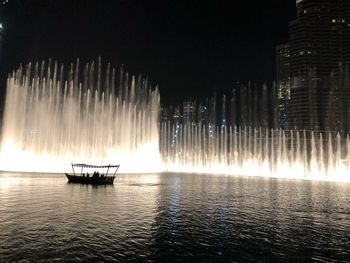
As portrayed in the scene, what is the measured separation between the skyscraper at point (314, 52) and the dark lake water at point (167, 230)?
343 ft

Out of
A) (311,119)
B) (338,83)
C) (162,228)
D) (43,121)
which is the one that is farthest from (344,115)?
(162,228)

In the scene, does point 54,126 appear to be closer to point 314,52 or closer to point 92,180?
point 92,180

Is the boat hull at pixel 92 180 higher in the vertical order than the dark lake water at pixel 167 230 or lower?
higher

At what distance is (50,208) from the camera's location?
27188mm

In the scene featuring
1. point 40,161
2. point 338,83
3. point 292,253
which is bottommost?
point 292,253

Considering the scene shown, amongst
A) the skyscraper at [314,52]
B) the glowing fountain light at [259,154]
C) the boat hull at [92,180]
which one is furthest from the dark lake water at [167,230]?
the skyscraper at [314,52]

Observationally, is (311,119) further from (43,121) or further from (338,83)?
(43,121)

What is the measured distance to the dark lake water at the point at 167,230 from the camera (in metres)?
16.6

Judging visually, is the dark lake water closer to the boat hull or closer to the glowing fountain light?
the boat hull

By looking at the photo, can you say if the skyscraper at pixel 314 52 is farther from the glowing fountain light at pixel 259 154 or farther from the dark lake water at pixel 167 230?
the dark lake water at pixel 167 230

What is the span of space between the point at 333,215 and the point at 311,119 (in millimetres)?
108273

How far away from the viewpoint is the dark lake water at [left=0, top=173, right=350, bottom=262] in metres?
16.6

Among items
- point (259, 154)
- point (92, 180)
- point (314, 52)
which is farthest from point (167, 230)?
point (314, 52)

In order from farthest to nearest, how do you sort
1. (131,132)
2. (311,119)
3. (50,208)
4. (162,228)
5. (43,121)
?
1. (311,119)
2. (131,132)
3. (43,121)
4. (50,208)
5. (162,228)
